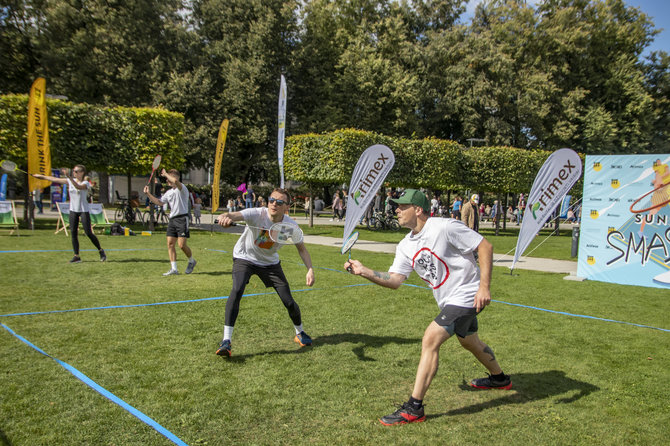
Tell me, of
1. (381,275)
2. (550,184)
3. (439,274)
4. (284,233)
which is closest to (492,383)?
(439,274)

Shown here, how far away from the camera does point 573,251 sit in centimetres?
1549

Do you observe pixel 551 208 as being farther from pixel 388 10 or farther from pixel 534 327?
pixel 388 10

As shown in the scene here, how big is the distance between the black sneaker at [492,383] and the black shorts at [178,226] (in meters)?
6.78

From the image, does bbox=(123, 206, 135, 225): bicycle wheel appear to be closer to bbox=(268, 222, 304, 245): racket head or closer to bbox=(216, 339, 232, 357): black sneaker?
bbox=(216, 339, 232, 357): black sneaker

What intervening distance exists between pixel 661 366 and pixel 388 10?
126 ft

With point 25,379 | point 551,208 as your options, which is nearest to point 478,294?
point 25,379

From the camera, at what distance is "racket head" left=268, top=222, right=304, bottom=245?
491 cm

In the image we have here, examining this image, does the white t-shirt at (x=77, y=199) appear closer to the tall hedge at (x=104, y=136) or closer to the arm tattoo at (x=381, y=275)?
the arm tattoo at (x=381, y=275)

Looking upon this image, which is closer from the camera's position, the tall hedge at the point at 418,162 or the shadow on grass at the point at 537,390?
the shadow on grass at the point at 537,390

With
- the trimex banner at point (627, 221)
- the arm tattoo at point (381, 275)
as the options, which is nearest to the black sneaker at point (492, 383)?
the arm tattoo at point (381, 275)

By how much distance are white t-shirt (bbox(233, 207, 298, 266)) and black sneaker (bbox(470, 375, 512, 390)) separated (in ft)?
8.19

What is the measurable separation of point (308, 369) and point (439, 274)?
1.78 meters

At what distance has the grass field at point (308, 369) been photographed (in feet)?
11.4

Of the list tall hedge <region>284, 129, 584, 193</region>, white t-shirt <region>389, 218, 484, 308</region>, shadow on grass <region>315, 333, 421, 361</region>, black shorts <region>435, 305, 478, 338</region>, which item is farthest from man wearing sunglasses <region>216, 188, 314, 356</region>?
tall hedge <region>284, 129, 584, 193</region>
